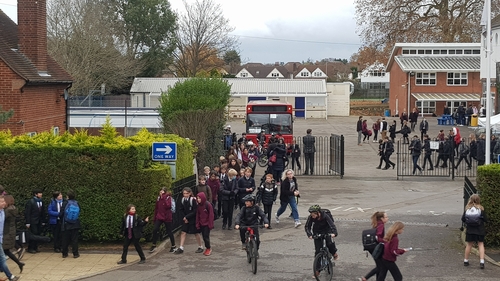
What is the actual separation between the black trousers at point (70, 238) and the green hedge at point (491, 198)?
28.6ft

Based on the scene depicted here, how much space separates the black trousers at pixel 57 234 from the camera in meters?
14.8

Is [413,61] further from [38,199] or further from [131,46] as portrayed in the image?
[38,199]

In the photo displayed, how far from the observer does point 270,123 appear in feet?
111

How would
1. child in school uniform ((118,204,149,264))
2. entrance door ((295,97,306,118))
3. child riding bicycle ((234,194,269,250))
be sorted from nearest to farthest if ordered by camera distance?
child riding bicycle ((234,194,269,250)), child in school uniform ((118,204,149,264)), entrance door ((295,97,306,118))

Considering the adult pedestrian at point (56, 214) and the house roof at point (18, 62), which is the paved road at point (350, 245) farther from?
the house roof at point (18, 62)

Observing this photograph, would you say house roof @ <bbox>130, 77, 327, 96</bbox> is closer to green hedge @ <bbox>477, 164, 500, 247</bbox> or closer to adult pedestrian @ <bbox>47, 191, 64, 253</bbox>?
adult pedestrian @ <bbox>47, 191, 64, 253</bbox>

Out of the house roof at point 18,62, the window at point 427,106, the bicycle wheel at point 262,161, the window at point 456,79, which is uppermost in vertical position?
the window at point 456,79

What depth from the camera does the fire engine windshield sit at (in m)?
33.7

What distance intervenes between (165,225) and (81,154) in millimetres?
2500

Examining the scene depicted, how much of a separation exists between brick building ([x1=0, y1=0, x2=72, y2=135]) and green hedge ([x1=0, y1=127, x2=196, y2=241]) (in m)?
7.15

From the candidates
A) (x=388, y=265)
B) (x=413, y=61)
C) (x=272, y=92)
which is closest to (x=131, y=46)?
(x=272, y=92)

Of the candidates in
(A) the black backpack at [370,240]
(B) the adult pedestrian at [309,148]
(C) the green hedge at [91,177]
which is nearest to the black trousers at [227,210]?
(C) the green hedge at [91,177]

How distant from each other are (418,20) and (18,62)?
47.4 meters

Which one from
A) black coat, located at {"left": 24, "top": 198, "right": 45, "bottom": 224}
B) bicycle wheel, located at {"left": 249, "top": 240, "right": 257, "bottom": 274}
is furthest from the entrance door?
bicycle wheel, located at {"left": 249, "top": 240, "right": 257, "bottom": 274}
